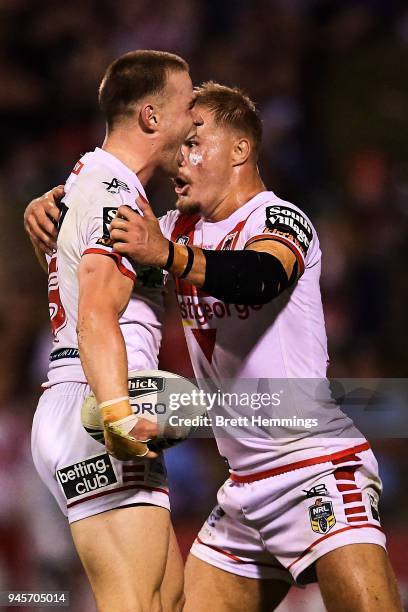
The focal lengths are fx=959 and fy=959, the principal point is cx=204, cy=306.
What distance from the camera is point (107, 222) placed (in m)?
2.81

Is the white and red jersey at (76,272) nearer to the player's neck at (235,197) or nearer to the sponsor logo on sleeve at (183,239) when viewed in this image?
the sponsor logo on sleeve at (183,239)

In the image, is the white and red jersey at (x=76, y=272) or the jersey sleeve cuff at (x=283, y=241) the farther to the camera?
the jersey sleeve cuff at (x=283, y=241)

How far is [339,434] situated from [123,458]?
0.85 meters

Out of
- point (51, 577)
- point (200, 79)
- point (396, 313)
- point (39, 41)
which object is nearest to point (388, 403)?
point (396, 313)

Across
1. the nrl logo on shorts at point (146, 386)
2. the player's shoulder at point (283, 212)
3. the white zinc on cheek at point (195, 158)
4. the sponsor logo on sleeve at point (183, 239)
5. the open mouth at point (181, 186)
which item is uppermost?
the white zinc on cheek at point (195, 158)

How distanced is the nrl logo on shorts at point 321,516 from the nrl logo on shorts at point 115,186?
46.8 inches

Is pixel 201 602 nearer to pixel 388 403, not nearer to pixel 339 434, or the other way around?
pixel 339 434

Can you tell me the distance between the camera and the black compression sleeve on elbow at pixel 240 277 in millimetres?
2822

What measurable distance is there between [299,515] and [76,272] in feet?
3.57

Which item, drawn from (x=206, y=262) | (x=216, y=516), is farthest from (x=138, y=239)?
(x=216, y=516)

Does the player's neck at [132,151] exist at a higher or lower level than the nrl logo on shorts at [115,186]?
higher

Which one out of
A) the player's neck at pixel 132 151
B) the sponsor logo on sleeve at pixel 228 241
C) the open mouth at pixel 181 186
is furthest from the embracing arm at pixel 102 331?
the open mouth at pixel 181 186

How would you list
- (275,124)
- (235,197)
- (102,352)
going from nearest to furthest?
(102,352) → (235,197) → (275,124)

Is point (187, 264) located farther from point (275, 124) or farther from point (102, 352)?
point (275, 124)
